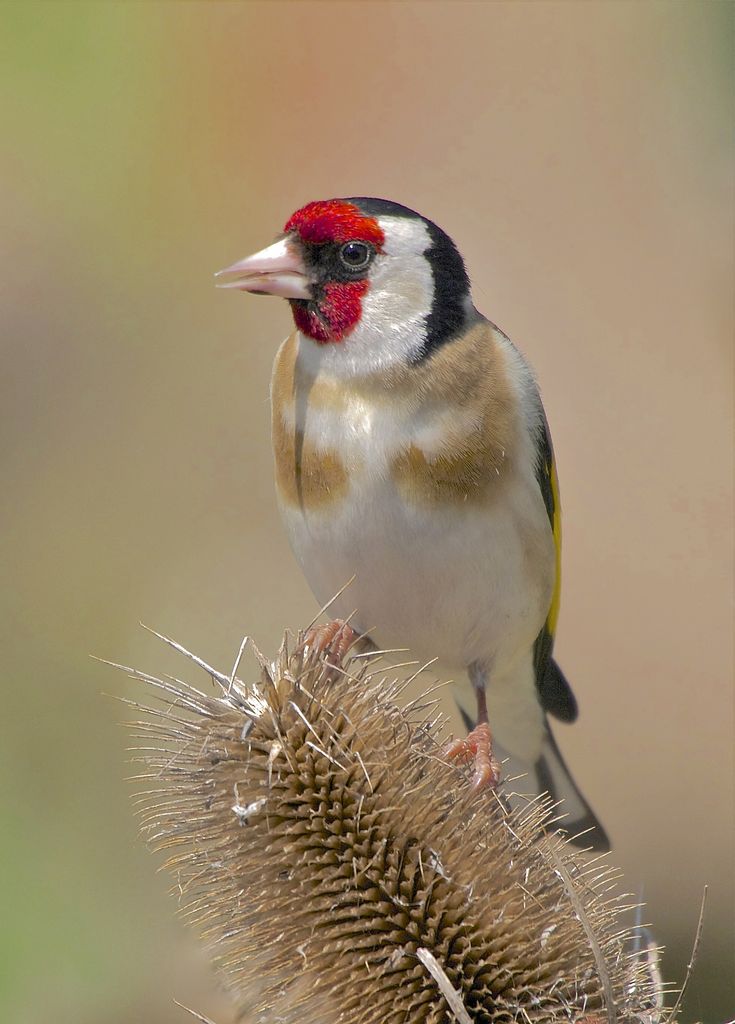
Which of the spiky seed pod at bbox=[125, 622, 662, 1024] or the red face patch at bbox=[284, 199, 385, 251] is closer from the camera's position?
the spiky seed pod at bbox=[125, 622, 662, 1024]

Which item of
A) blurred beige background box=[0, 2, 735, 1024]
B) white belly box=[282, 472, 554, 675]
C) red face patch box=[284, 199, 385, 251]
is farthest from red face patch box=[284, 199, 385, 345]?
blurred beige background box=[0, 2, 735, 1024]

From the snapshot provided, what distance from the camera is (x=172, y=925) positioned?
4.07m

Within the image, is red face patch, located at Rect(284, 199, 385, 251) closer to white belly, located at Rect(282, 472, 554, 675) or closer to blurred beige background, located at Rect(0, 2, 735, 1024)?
white belly, located at Rect(282, 472, 554, 675)

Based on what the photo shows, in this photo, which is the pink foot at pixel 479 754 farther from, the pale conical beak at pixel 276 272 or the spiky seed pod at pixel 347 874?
the pale conical beak at pixel 276 272

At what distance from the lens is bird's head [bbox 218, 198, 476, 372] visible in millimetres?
2094

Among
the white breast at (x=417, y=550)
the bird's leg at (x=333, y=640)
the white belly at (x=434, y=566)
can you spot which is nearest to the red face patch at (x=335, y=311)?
the white breast at (x=417, y=550)

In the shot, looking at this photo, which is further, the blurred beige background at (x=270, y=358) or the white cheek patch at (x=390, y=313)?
the blurred beige background at (x=270, y=358)

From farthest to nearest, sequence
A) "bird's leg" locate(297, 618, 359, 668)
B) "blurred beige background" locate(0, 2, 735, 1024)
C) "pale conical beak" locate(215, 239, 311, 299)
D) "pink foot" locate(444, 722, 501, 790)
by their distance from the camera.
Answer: "blurred beige background" locate(0, 2, 735, 1024) → "pale conical beak" locate(215, 239, 311, 299) → "pink foot" locate(444, 722, 501, 790) → "bird's leg" locate(297, 618, 359, 668)

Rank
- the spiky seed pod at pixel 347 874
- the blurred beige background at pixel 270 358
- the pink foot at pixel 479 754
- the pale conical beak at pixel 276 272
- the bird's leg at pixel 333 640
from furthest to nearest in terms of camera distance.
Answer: the blurred beige background at pixel 270 358, the pale conical beak at pixel 276 272, the pink foot at pixel 479 754, the bird's leg at pixel 333 640, the spiky seed pod at pixel 347 874

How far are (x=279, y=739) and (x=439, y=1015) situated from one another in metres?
0.38

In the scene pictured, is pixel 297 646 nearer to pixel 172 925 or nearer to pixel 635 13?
pixel 172 925

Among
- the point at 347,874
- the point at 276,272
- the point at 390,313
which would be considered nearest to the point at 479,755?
the point at 347,874

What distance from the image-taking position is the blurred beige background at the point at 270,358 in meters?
4.60

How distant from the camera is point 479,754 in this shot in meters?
2.01
